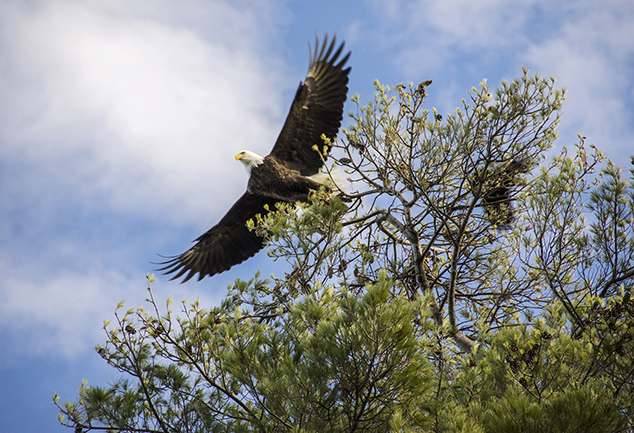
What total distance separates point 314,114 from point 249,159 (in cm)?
93

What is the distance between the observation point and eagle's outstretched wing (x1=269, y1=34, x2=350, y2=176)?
241 inches

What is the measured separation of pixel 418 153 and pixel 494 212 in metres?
1.04

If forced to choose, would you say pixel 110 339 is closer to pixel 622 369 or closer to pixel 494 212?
pixel 622 369

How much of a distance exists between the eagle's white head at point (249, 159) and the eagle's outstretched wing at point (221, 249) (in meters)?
0.78

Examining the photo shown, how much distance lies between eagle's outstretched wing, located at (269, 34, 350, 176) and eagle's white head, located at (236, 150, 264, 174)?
0.63ft

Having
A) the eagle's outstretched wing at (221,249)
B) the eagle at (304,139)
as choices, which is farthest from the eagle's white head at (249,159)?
the eagle's outstretched wing at (221,249)

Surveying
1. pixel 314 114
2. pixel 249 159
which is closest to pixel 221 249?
pixel 249 159

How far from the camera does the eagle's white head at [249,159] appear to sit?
6250 millimetres

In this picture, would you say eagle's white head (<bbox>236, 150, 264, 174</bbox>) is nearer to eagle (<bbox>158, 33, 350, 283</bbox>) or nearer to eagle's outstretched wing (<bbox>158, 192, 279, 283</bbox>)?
eagle (<bbox>158, 33, 350, 283</bbox>)

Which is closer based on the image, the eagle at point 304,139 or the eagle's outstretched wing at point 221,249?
the eagle at point 304,139

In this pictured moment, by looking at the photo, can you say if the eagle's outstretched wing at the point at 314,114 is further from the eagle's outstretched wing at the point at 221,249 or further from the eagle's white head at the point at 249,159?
the eagle's outstretched wing at the point at 221,249

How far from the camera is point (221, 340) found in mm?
2939

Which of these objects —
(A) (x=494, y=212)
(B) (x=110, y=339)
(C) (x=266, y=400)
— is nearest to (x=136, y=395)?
(B) (x=110, y=339)

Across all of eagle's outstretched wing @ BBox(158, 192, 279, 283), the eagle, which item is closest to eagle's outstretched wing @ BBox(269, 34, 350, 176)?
the eagle
